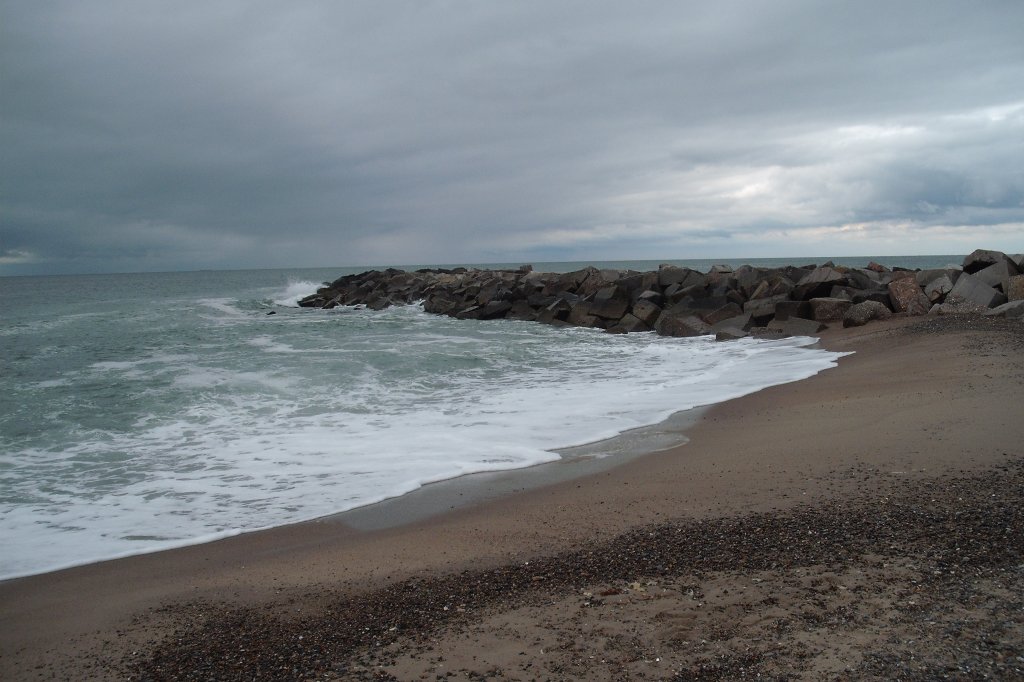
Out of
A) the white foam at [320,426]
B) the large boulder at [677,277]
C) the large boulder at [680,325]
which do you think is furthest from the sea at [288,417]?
the large boulder at [677,277]

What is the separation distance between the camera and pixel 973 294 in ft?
42.4

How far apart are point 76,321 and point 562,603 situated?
27.0m

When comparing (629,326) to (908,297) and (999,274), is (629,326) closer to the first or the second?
(908,297)

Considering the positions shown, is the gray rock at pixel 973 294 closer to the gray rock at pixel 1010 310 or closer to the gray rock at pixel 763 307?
the gray rock at pixel 1010 310

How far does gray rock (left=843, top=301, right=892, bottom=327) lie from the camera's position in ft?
45.5

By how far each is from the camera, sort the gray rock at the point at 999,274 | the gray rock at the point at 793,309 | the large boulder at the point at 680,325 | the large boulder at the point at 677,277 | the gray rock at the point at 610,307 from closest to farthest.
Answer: the gray rock at the point at 999,274
the gray rock at the point at 793,309
the large boulder at the point at 680,325
the gray rock at the point at 610,307
the large boulder at the point at 677,277

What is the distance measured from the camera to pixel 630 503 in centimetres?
459

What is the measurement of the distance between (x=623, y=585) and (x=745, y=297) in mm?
16256

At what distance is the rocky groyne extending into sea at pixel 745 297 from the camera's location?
1362 centimetres

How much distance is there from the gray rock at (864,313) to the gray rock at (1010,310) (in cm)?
222

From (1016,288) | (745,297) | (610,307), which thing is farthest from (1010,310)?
(610,307)

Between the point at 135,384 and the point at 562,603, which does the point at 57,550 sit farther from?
the point at 135,384

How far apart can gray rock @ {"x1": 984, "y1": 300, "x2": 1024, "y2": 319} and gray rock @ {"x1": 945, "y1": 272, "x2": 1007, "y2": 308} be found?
2.21 ft

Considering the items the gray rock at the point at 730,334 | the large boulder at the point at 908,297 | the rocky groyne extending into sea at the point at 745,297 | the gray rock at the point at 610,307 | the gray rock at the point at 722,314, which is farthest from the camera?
the gray rock at the point at 610,307
